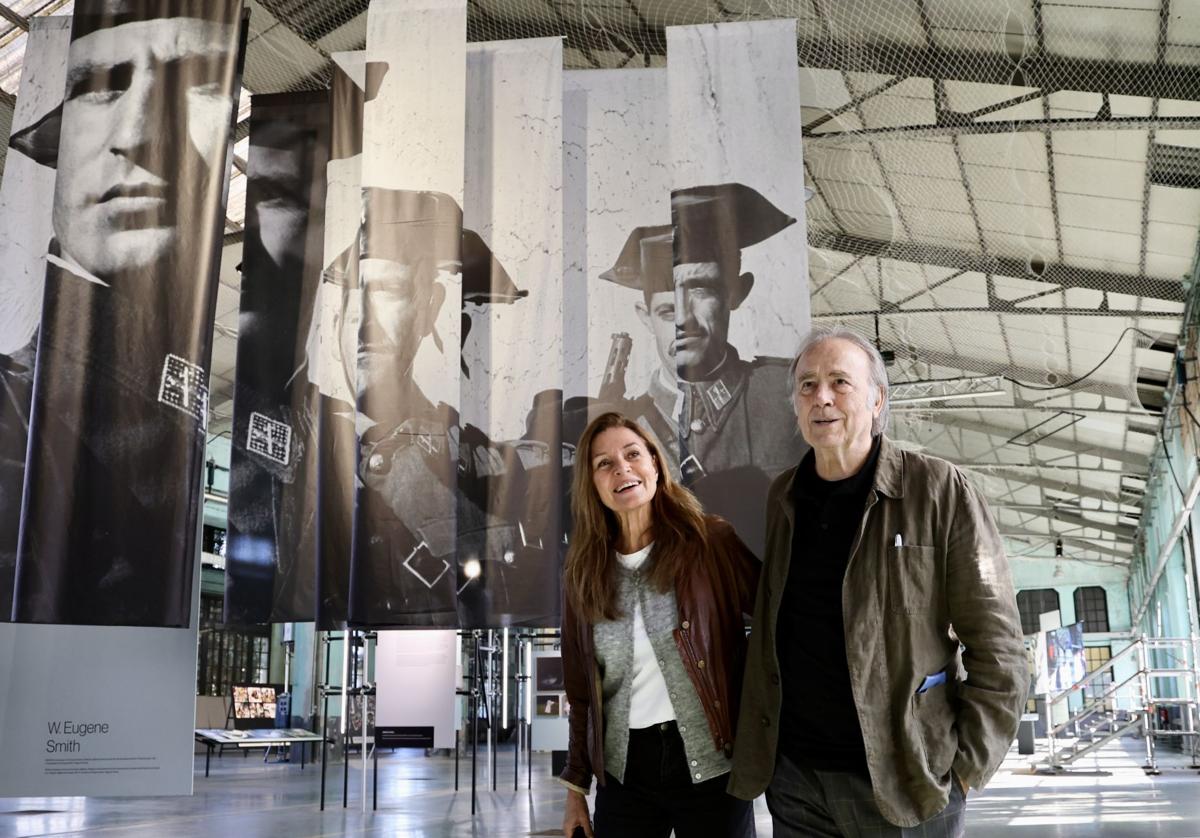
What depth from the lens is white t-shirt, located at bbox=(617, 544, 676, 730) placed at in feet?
6.78

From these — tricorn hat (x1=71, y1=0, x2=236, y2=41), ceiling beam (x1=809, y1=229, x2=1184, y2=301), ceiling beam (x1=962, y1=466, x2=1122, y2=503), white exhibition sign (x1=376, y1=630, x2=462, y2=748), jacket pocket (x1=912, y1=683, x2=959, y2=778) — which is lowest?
white exhibition sign (x1=376, y1=630, x2=462, y2=748)

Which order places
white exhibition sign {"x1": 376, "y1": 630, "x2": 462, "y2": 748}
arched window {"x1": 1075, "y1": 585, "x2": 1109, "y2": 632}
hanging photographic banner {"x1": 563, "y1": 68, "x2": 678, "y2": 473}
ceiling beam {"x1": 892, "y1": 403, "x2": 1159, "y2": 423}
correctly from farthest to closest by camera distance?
arched window {"x1": 1075, "y1": 585, "x2": 1109, "y2": 632} → ceiling beam {"x1": 892, "y1": 403, "x2": 1159, "y2": 423} → white exhibition sign {"x1": 376, "y1": 630, "x2": 462, "y2": 748} → hanging photographic banner {"x1": 563, "y1": 68, "x2": 678, "y2": 473}

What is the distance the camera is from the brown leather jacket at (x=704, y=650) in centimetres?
203

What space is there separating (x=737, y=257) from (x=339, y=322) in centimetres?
237

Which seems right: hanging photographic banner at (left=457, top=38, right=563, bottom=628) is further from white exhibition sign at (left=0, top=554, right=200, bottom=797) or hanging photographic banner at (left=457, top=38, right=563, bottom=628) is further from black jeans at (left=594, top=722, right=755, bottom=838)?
black jeans at (left=594, top=722, right=755, bottom=838)

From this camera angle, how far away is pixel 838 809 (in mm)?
1754

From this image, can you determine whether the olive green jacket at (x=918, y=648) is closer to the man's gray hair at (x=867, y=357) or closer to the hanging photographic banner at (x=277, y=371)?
the man's gray hair at (x=867, y=357)

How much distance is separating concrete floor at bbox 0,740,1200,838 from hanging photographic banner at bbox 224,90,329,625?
1.39 meters

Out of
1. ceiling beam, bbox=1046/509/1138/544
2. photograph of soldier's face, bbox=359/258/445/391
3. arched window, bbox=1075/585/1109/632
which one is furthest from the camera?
arched window, bbox=1075/585/1109/632

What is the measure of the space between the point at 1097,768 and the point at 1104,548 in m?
19.8

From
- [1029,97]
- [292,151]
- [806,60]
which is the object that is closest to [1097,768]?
[1029,97]

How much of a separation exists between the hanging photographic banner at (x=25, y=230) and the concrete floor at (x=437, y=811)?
2.40m

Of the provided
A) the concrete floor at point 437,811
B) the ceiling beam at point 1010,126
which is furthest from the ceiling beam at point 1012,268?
the concrete floor at point 437,811

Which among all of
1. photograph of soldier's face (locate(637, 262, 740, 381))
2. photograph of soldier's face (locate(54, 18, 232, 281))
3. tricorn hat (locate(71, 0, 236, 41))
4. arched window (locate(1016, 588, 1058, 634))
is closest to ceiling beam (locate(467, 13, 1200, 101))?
photograph of soldier's face (locate(637, 262, 740, 381))
